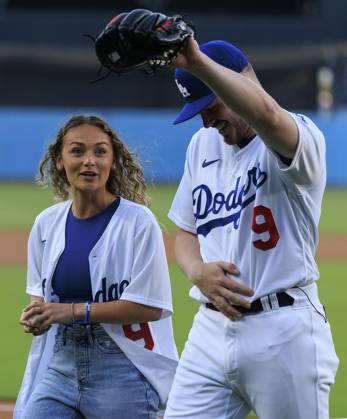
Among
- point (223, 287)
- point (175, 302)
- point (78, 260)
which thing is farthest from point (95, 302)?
point (175, 302)

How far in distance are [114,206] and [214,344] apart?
1004 mm

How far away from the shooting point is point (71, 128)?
4977 mm

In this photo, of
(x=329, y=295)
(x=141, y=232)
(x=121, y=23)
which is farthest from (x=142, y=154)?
(x=329, y=295)

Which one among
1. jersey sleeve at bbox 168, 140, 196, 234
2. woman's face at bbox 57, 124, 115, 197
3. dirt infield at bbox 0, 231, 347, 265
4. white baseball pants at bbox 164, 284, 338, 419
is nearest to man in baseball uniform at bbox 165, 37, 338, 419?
white baseball pants at bbox 164, 284, 338, 419

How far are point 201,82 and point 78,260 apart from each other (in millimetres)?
1086

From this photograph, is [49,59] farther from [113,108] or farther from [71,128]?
[71,128]

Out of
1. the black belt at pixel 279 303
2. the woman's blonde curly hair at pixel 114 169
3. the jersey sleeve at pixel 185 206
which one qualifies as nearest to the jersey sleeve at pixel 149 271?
the jersey sleeve at pixel 185 206

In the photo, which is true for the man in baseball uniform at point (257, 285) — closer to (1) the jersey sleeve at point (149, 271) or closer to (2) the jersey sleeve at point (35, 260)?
(1) the jersey sleeve at point (149, 271)

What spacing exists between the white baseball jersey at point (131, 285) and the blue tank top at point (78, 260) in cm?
3

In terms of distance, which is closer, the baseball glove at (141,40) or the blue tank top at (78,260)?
the baseball glove at (141,40)

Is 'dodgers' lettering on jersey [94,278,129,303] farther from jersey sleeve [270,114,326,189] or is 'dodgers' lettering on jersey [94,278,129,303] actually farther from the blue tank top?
jersey sleeve [270,114,326,189]

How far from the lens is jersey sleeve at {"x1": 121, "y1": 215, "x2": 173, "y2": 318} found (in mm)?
4641

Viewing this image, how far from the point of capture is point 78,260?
4699mm

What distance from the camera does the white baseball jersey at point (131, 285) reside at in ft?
15.3
